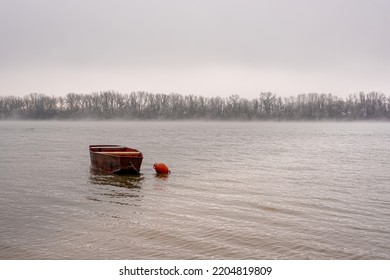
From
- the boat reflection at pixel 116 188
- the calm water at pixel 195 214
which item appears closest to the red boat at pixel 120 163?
the boat reflection at pixel 116 188

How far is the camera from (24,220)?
13.6 metres

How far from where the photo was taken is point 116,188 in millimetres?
19938

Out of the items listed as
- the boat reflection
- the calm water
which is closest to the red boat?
the boat reflection

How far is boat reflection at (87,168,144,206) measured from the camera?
17.3 metres

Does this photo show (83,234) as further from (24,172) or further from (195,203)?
(24,172)

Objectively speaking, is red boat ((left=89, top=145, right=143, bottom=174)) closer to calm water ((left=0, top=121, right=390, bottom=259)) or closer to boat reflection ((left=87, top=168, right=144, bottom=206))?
boat reflection ((left=87, top=168, right=144, bottom=206))

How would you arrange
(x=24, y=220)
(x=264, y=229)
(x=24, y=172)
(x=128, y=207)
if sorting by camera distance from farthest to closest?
(x=24, y=172) < (x=128, y=207) < (x=24, y=220) < (x=264, y=229)

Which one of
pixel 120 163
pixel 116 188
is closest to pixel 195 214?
pixel 116 188

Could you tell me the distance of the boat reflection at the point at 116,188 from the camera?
17344 millimetres

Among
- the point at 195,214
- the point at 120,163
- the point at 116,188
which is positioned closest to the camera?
the point at 195,214

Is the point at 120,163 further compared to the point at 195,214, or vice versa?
the point at 120,163

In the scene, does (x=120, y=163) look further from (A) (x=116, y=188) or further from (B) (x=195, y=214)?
(B) (x=195, y=214)
